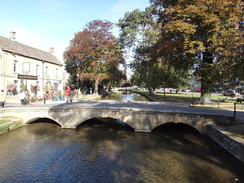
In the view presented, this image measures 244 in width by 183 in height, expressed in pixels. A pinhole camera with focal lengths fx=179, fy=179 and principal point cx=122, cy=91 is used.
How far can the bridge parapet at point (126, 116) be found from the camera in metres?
13.6

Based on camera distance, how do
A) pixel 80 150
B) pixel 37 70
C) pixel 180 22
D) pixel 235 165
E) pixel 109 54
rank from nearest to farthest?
1. pixel 235 165
2. pixel 80 150
3. pixel 180 22
4. pixel 37 70
5. pixel 109 54

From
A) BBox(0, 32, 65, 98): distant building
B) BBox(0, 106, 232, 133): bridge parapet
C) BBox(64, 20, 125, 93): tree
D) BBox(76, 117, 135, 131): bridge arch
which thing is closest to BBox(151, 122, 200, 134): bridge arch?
BBox(0, 106, 232, 133): bridge parapet

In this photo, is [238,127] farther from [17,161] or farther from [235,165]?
[17,161]

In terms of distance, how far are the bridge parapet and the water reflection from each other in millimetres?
957

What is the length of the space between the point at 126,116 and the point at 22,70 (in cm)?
1772

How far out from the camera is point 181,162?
30.1 ft

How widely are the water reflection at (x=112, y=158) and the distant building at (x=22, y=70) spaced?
1077 cm

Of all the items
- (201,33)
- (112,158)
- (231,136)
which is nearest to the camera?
(112,158)

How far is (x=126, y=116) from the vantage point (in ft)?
48.0

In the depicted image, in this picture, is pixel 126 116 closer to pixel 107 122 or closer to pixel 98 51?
pixel 107 122

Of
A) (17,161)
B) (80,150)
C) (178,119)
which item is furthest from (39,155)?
(178,119)

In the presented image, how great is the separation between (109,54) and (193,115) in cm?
2263

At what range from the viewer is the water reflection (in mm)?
7836

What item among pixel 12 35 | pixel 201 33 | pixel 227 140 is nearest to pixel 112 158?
pixel 227 140
